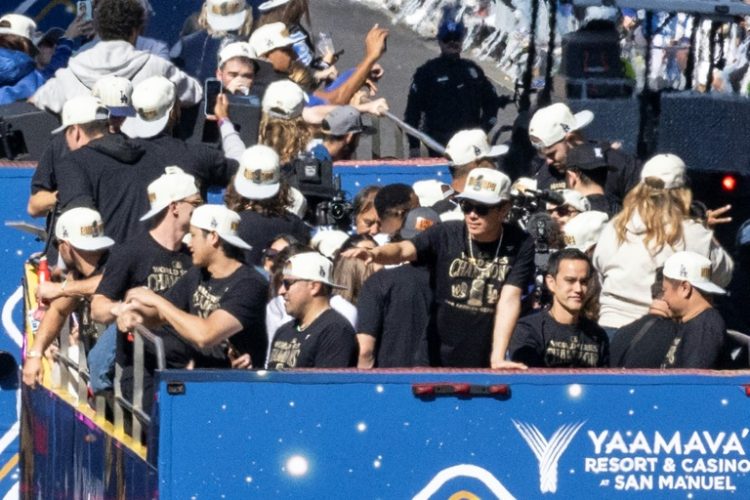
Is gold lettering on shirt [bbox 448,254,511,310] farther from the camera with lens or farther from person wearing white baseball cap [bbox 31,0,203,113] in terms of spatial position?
person wearing white baseball cap [bbox 31,0,203,113]

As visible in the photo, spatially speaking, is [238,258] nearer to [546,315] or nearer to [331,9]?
[546,315]

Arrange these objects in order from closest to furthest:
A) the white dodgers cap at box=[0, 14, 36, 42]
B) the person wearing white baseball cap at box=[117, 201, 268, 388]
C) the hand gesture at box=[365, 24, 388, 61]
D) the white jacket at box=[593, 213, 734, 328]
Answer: the person wearing white baseball cap at box=[117, 201, 268, 388] < the white jacket at box=[593, 213, 734, 328] < the hand gesture at box=[365, 24, 388, 61] < the white dodgers cap at box=[0, 14, 36, 42]

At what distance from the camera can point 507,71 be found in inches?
969

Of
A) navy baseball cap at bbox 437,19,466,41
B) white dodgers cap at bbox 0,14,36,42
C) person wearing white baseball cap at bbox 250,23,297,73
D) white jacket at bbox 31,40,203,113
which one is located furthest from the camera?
navy baseball cap at bbox 437,19,466,41

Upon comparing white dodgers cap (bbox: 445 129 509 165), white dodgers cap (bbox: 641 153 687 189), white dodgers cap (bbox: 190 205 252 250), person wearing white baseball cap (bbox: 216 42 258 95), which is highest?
person wearing white baseball cap (bbox: 216 42 258 95)

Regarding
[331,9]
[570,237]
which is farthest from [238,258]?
[331,9]

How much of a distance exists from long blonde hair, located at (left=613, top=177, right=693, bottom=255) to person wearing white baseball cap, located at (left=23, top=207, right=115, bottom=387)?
2.59 metres

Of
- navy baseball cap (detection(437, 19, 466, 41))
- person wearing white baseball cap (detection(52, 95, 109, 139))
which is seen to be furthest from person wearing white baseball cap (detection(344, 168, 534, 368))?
navy baseball cap (detection(437, 19, 466, 41))

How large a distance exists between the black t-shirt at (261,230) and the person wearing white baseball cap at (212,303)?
2.95ft

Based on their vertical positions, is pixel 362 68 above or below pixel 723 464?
above

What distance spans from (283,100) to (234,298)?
9.11 feet

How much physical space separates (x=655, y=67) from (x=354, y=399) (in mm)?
7483

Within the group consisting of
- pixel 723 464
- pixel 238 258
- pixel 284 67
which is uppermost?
pixel 284 67

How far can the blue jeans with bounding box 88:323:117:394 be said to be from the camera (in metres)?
10.1
